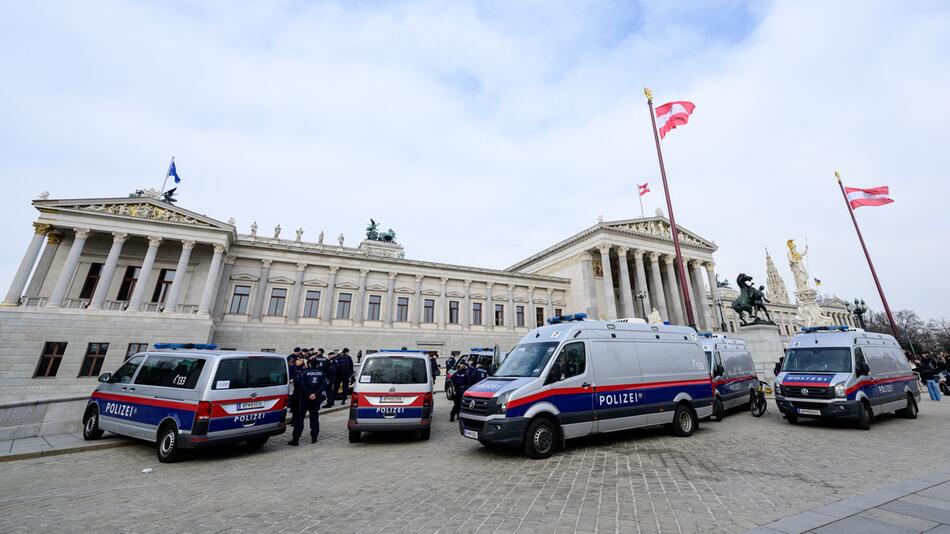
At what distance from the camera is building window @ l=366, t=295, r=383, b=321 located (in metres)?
34.8

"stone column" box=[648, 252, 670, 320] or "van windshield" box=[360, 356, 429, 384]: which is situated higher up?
"stone column" box=[648, 252, 670, 320]

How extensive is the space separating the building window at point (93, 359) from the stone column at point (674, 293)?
54.8 metres

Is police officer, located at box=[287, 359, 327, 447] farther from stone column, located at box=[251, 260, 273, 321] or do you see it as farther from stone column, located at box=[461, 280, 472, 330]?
stone column, located at box=[461, 280, 472, 330]

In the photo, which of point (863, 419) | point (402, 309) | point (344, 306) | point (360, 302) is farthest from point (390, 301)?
point (863, 419)

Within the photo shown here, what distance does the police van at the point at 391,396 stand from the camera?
9141mm

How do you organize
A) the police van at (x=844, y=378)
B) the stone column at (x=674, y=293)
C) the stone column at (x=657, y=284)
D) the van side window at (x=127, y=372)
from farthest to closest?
the stone column at (x=674, y=293)
the stone column at (x=657, y=284)
the police van at (x=844, y=378)
the van side window at (x=127, y=372)

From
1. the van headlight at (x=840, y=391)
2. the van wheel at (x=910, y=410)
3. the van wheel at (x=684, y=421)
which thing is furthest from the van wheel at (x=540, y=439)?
the van wheel at (x=910, y=410)

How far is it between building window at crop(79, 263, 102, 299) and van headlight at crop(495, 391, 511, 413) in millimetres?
35552

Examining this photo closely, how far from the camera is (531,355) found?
862cm

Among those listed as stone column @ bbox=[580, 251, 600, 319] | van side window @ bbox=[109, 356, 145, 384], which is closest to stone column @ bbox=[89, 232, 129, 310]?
van side window @ bbox=[109, 356, 145, 384]

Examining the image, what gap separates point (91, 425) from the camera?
9.11 m

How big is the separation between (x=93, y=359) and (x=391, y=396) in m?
28.7

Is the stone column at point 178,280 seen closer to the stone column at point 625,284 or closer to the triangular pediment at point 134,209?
the triangular pediment at point 134,209

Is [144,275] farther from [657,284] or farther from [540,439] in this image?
[657,284]
